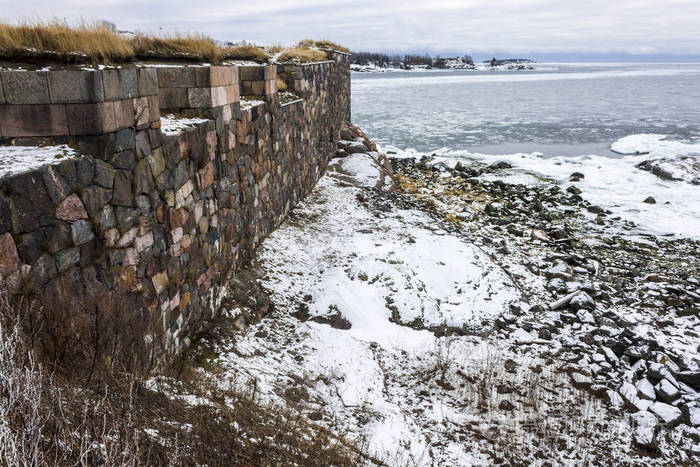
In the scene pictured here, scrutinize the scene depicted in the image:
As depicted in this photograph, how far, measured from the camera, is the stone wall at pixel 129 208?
9.90 ft

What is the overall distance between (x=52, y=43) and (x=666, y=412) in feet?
23.7

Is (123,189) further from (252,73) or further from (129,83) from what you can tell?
(252,73)

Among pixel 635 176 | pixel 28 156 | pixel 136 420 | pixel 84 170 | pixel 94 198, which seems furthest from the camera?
pixel 635 176

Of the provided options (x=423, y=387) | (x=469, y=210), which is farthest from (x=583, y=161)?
(x=423, y=387)

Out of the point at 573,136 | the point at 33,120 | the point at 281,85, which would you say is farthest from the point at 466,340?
the point at 573,136

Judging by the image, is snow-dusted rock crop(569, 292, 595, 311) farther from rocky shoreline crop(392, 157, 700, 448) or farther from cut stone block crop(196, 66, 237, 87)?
cut stone block crop(196, 66, 237, 87)

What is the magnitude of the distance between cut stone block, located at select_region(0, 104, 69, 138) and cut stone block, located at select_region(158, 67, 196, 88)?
2.26 m

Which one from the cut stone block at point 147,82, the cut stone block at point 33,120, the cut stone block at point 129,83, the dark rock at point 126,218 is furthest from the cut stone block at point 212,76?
the cut stone block at point 33,120

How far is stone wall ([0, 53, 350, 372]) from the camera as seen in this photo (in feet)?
9.90

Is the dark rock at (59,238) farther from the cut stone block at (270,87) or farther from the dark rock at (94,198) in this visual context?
the cut stone block at (270,87)

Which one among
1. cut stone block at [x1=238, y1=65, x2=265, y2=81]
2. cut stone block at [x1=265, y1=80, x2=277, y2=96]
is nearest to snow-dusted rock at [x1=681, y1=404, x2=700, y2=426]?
cut stone block at [x1=265, y1=80, x2=277, y2=96]

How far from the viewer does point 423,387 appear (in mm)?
5852

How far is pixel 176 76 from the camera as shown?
216 inches

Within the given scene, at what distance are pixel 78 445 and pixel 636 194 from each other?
62.2 feet
